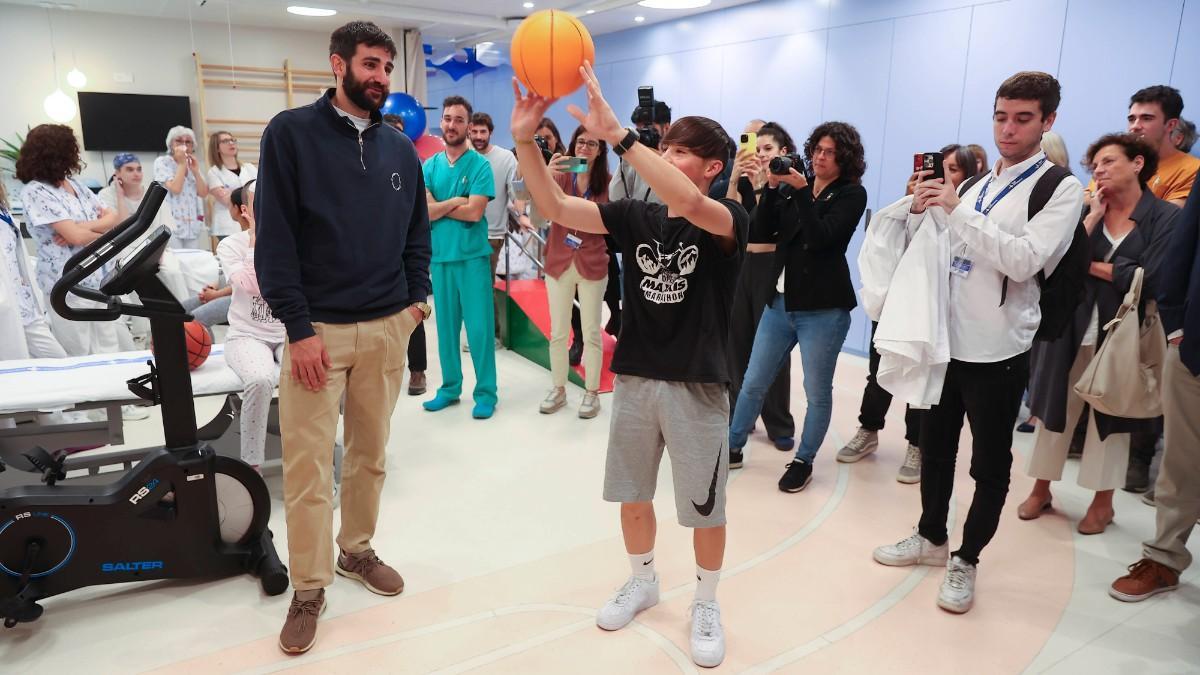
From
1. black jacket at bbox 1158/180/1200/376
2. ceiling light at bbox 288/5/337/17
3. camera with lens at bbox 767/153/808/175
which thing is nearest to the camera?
black jacket at bbox 1158/180/1200/376

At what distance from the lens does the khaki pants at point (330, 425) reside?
7.72 ft

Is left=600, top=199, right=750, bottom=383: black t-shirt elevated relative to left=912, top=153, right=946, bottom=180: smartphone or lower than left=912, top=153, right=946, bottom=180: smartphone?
lower

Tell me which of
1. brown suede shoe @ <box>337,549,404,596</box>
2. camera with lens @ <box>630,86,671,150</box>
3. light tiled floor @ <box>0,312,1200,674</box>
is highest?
camera with lens @ <box>630,86,671,150</box>

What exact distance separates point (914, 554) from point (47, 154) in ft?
15.3

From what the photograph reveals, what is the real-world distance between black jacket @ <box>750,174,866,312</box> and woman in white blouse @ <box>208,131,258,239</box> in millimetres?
5323

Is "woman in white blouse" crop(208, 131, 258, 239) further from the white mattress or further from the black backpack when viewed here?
the black backpack

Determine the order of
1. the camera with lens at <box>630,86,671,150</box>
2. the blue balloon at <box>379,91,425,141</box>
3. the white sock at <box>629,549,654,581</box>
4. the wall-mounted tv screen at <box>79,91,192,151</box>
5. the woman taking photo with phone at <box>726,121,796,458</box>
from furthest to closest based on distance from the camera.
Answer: the wall-mounted tv screen at <box>79,91,192,151</box>, the blue balloon at <box>379,91,425,141</box>, the camera with lens at <box>630,86,671,150</box>, the woman taking photo with phone at <box>726,121,796,458</box>, the white sock at <box>629,549,654,581</box>

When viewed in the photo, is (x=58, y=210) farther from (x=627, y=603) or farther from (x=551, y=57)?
(x=627, y=603)

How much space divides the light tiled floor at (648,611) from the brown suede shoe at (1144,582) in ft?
0.13

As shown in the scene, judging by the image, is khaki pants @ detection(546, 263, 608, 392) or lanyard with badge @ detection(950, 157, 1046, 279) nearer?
lanyard with badge @ detection(950, 157, 1046, 279)

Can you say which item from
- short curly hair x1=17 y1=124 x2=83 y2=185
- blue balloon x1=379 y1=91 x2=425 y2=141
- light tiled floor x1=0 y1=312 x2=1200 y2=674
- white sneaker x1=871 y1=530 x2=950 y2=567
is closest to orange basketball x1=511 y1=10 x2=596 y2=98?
light tiled floor x1=0 y1=312 x2=1200 y2=674

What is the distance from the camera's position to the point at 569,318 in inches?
187

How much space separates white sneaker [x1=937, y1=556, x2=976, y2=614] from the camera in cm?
265

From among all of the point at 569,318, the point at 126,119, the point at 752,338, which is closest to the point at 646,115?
the point at 752,338
